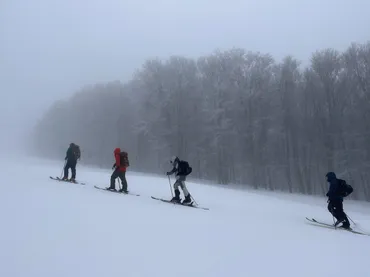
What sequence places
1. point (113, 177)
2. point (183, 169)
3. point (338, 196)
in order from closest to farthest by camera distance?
point (338, 196) → point (183, 169) → point (113, 177)

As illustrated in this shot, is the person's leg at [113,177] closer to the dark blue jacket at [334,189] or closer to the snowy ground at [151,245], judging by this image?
the snowy ground at [151,245]

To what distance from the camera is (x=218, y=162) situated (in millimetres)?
41438

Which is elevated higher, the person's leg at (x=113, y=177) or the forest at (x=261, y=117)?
the forest at (x=261, y=117)

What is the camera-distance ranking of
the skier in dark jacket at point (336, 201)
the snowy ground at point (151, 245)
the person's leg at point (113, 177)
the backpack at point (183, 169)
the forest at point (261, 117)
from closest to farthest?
the snowy ground at point (151, 245) → the skier in dark jacket at point (336, 201) → the backpack at point (183, 169) → the person's leg at point (113, 177) → the forest at point (261, 117)

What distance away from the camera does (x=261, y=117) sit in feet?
129

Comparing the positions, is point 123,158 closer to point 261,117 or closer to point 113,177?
point 113,177

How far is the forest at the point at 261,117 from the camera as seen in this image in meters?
35.5

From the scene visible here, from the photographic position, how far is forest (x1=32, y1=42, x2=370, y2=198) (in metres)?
35.5

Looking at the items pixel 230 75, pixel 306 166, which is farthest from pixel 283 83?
pixel 306 166

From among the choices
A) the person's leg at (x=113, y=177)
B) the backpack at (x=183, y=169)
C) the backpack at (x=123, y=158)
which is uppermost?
the backpack at (x=123, y=158)

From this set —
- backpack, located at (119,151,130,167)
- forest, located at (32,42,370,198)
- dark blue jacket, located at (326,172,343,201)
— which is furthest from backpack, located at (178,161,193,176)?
forest, located at (32,42,370,198)

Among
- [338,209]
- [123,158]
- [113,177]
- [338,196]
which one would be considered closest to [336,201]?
[338,196]

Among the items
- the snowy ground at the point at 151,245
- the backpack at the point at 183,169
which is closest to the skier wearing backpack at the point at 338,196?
the snowy ground at the point at 151,245

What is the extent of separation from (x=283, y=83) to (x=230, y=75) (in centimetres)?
731
